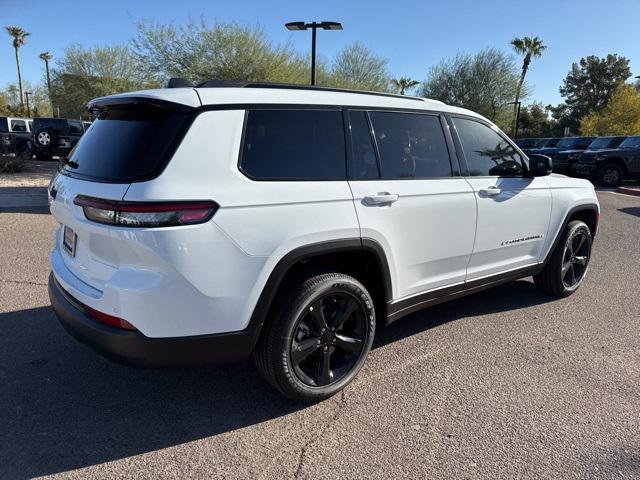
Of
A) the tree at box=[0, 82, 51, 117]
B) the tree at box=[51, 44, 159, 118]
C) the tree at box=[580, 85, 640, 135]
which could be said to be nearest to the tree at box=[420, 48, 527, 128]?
the tree at box=[580, 85, 640, 135]

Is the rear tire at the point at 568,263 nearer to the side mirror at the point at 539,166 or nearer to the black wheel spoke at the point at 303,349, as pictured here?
the side mirror at the point at 539,166

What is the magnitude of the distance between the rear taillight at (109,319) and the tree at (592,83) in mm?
63950

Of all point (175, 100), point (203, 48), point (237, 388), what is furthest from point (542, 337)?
point (203, 48)

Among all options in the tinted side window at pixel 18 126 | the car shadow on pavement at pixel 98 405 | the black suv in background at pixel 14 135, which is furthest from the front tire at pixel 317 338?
the tinted side window at pixel 18 126

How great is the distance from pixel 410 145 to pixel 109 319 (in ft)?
7.34

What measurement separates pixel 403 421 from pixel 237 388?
1085 mm

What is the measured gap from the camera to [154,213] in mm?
2273

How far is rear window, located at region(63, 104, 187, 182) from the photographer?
241cm

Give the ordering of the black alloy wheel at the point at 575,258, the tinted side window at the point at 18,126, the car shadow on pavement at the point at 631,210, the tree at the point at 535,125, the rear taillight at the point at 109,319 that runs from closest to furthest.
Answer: the rear taillight at the point at 109,319
the black alloy wheel at the point at 575,258
the car shadow on pavement at the point at 631,210
the tinted side window at the point at 18,126
the tree at the point at 535,125

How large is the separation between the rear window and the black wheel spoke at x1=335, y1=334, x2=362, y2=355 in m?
1.48

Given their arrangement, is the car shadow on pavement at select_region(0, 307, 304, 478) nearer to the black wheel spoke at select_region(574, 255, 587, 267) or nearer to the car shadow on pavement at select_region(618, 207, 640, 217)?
the black wheel spoke at select_region(574, 255, 587, 267)

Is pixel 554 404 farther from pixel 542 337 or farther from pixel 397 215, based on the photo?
pixel 397 215

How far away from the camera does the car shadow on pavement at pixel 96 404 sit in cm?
251

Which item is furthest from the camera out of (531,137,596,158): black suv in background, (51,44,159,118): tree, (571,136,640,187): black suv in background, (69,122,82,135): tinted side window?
(51,44,159,118): tree
